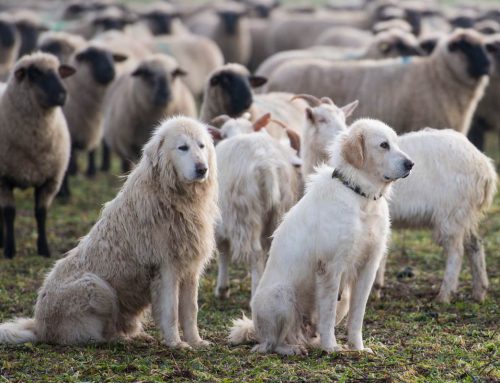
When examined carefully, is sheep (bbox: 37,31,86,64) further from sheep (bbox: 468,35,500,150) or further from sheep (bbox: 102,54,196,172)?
sheep (bbox: 468,35,500,150)

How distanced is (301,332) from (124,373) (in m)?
1.08

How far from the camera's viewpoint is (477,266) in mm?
7863

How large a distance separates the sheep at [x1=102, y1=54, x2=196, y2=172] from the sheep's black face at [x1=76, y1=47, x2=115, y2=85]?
0.97 feet

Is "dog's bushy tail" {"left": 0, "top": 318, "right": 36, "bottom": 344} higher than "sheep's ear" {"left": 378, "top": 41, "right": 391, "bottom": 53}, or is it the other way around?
"sheep's ear" {"left": 378, "top": 41, "right": 391, "bottom": 53}

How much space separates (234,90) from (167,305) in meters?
4.77

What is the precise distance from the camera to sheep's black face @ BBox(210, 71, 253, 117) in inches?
415

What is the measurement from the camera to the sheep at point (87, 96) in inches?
511

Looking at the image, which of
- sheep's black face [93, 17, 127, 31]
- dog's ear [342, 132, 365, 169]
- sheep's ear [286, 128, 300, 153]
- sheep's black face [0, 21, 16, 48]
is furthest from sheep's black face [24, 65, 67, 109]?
sheep's black face [93, 17, 127, 31]

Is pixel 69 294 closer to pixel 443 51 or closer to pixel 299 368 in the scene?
pixel 299 368

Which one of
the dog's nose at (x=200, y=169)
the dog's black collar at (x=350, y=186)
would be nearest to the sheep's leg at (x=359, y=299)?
the dog's black collar at (x=350, y=186)

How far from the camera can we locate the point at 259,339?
607 cm

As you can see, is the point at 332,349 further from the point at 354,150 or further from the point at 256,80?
the point at 256,80

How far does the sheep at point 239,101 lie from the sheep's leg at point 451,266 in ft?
9.72

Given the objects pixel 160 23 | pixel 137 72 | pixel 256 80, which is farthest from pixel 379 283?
pixel 160 23
